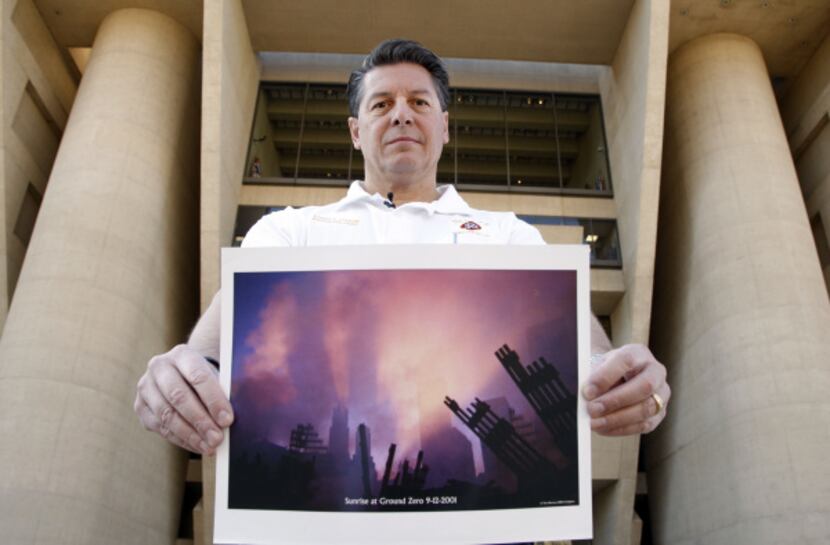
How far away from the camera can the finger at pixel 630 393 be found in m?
1.80

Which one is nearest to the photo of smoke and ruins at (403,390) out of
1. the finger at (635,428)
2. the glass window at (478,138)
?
the finger at (635,428)

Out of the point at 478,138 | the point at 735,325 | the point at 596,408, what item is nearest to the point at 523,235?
the point at 596,408

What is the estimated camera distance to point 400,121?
271cm

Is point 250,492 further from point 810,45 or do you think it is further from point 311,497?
point 810,45

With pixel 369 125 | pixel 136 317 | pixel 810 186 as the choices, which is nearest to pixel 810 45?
pixel 810 186

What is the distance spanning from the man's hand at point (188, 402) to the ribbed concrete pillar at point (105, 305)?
1160 centimetres

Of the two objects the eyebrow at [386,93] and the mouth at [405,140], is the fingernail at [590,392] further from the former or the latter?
the eyebrow at [386,93]

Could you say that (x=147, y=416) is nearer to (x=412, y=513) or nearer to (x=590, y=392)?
(x=412, y=513)

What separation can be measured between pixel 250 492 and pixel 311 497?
0.16m

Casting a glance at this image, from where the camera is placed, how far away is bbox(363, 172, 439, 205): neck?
2.85 meters

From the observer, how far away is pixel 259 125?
62.2 ft

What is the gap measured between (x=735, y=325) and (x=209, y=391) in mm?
13493

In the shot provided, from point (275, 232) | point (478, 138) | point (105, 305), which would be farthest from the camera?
point (478, 138)

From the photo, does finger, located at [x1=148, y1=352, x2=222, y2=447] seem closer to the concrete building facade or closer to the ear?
the ear
